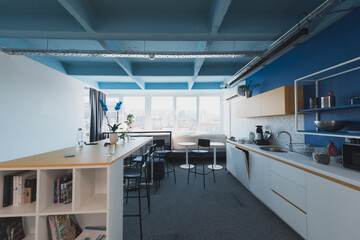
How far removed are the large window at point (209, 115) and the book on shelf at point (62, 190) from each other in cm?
529

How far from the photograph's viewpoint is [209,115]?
6219 millimetres

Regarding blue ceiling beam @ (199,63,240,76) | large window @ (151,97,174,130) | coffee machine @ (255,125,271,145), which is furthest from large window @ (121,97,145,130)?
coffee machine @ (255,125,271,145)

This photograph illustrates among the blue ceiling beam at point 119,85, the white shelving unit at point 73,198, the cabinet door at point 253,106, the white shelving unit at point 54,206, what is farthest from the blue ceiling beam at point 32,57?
the cabinet door at point 253,106

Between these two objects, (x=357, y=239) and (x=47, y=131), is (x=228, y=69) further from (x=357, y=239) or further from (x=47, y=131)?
(x=47, y=131)

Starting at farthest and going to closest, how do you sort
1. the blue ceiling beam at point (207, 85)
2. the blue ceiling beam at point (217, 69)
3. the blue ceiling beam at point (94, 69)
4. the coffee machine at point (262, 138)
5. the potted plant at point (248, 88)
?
the blue ceiling beam at point (207, 85) → the blue ceiling beam at point (217, 69) → the blue ceiling beam at point (94, 69) → the potted plant at point (248, 88) → the coffee machine at point (262, 138)

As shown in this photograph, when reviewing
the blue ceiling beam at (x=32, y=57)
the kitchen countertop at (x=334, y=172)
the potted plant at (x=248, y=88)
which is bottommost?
the kitchen countertop at (x=334, y=172)

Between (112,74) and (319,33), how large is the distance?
4519mm

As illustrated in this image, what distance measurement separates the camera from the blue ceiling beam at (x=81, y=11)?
5.32ft

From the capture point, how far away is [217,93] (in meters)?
6.23

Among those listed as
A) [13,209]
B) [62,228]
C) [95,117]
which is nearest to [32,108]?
[95,117]

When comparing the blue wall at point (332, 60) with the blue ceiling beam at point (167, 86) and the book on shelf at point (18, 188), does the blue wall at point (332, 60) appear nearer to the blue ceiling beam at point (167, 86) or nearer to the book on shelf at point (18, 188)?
the blue ceiling beam at point (167, 86)

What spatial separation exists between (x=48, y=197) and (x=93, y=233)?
566 mm

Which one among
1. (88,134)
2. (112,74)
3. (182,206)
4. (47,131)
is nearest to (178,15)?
(112,74)

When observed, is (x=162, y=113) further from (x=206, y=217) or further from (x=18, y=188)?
(x=18, y=188)
